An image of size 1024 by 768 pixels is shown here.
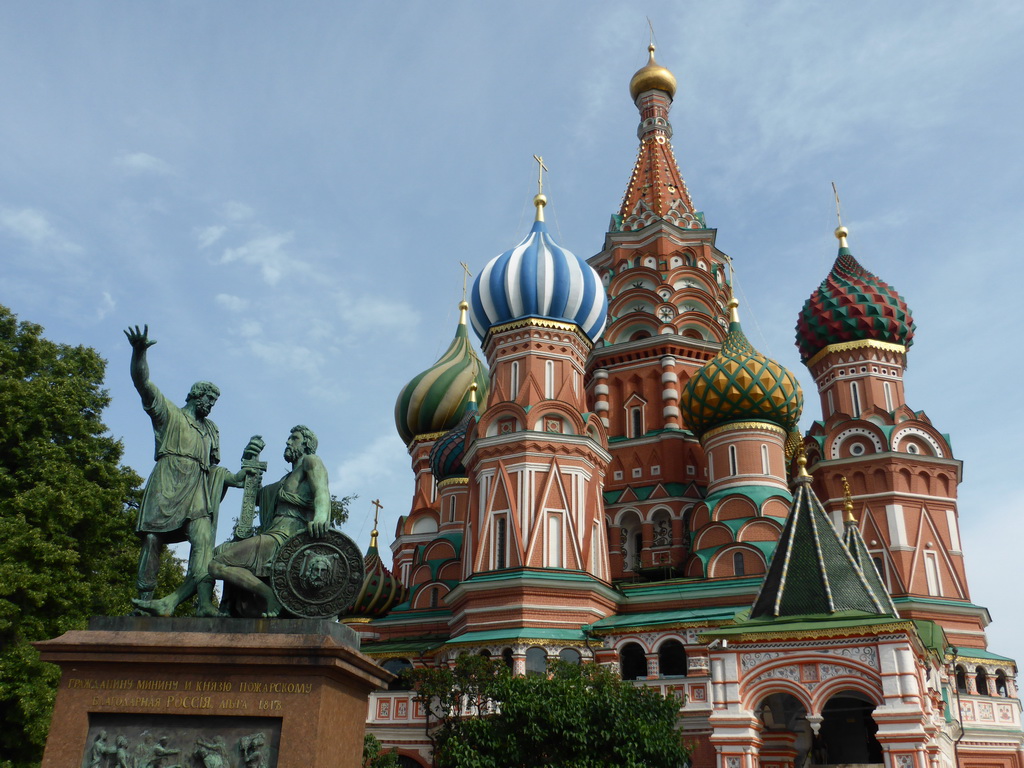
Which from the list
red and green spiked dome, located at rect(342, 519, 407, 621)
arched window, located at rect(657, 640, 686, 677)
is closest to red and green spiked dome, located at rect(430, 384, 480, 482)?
red and green spiked dome, located at rect(342, 519, 407, 621)

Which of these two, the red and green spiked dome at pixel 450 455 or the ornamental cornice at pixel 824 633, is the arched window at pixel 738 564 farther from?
the red and green spiked dome at pixel 450 455

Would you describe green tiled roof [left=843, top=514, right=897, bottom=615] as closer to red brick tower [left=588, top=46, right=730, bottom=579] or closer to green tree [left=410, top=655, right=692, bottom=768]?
green tree [left=410, top=655, right=692, bottom=768]

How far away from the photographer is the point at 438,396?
3622 cm

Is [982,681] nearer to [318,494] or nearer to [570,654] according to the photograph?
[570,654]

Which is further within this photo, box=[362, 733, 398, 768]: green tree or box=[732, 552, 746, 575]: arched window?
box=[732, 552, 746, 575]: arched window

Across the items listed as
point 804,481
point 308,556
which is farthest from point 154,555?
point 804,481

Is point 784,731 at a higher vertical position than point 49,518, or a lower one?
lower

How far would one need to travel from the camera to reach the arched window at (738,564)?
76.8 ft

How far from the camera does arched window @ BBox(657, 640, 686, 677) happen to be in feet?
70.6

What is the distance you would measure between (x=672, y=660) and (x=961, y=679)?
26.5 feet

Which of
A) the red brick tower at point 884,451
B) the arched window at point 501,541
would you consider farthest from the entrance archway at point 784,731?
the red brick tower at point 884,451

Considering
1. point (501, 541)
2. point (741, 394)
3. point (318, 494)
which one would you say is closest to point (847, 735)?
point (501, 541)

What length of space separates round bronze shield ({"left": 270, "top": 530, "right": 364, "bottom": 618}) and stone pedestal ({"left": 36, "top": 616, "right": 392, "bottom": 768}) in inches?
17.6

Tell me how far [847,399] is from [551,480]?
10.5 meters
